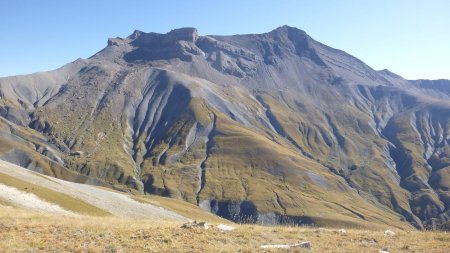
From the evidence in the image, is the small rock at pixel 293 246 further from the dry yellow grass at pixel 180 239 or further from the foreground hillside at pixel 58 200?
the foreground hillside at pixel 58 200

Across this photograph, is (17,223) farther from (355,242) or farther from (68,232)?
(355,242)

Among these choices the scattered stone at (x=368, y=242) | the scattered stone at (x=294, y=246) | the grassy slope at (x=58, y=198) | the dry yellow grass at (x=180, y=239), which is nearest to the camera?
the dry yellow grass at (x=180, y=239)

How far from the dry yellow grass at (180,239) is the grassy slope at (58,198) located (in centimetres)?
3942

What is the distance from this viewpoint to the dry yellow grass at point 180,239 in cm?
2305

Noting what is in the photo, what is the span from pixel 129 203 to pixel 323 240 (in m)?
69.8

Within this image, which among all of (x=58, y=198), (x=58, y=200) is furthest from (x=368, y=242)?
(x=58, y=198)

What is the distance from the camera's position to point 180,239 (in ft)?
81.7

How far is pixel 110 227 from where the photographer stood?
95.1 ft

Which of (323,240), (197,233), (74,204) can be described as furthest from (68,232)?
(74,204)

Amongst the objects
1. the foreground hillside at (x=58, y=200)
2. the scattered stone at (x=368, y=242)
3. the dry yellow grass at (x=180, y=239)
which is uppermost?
the scattered stone at (x=368, y=242)

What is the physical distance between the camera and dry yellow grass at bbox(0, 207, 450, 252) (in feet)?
75.6

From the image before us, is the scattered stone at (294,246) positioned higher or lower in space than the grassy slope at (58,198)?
higher

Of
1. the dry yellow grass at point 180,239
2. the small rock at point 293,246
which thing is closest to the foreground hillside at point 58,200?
the dry yellow grass at point 180,239

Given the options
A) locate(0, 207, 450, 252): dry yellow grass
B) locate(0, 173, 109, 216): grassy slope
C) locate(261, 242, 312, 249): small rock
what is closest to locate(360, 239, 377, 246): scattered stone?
locate(0, 207, 450, 252): dry yellow grass
